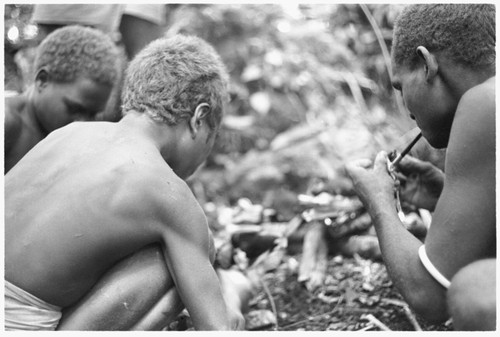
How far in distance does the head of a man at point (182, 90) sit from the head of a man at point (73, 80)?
778 mm

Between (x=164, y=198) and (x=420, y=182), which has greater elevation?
(x=164, y=198)

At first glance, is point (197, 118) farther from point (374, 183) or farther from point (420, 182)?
point (420, 182)

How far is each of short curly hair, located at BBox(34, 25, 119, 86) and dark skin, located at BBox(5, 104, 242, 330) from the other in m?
1.12

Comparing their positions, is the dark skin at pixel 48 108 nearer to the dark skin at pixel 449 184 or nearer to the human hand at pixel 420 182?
the human hand at pixel 420 182

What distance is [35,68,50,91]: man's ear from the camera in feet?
10.7

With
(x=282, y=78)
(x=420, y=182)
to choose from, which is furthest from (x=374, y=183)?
(x=282, y=78)

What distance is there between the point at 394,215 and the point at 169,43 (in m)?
1.02

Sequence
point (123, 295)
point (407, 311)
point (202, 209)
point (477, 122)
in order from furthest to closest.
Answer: point (407, 311) < point (202, 209) < point (123, 295) < point (477, 122)

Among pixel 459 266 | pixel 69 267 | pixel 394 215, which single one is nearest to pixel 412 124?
pixel 394 215

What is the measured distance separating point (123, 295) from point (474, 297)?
105 centimetres

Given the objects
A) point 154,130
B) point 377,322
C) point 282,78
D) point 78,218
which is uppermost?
point 154,130

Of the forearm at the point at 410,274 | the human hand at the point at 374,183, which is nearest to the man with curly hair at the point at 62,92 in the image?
the human hand at the point at 374,183

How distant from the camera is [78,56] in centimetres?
323

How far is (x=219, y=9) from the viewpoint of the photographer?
17.6 ft
